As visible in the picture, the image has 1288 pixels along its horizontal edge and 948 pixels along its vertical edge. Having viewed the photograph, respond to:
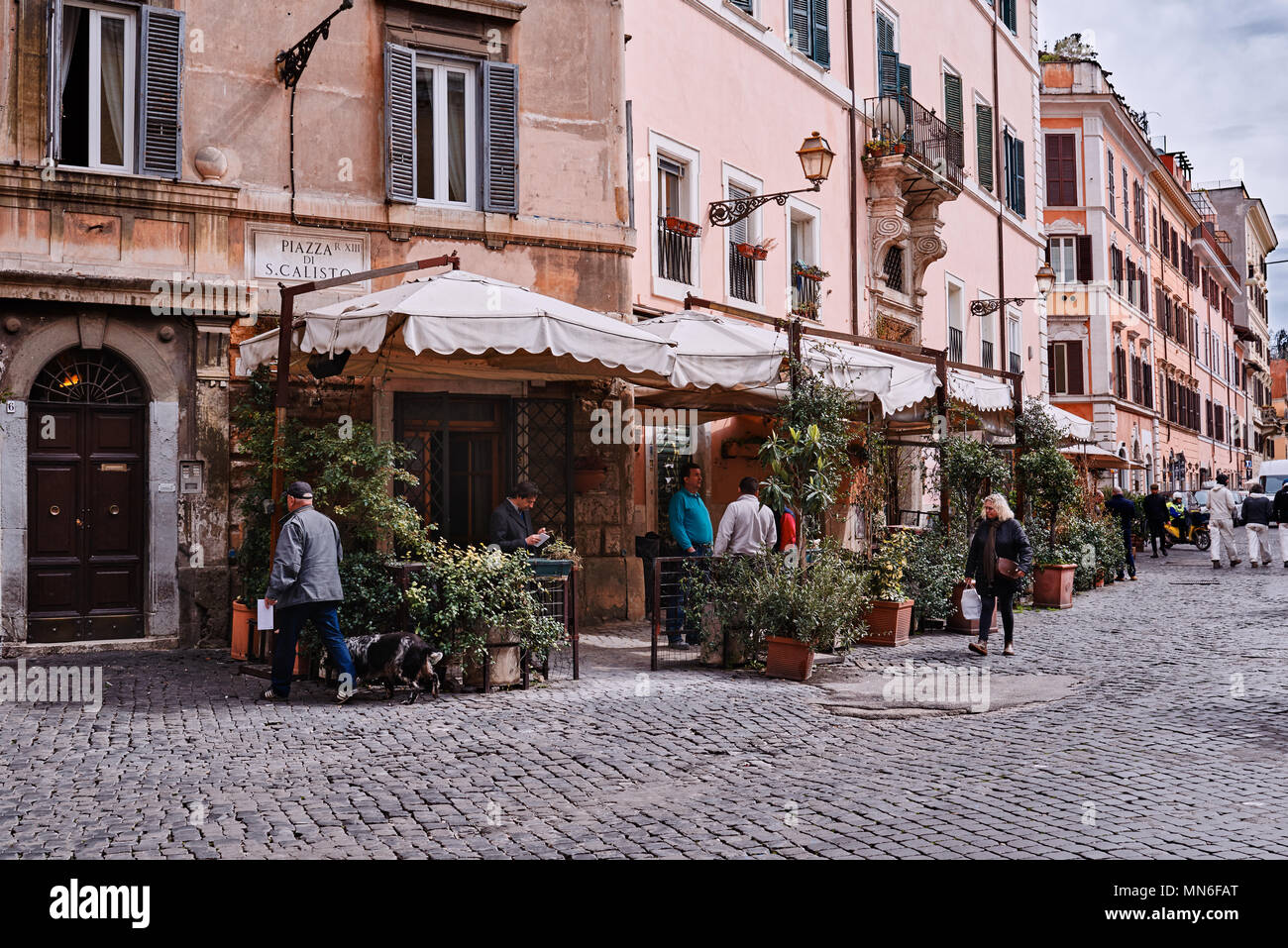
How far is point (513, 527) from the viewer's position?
1038cm

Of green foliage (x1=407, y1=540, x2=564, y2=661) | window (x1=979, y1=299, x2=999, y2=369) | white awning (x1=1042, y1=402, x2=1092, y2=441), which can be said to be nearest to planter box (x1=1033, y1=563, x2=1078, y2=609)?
white awning (x1=1042, y1=402, x2=1092, y2=441)

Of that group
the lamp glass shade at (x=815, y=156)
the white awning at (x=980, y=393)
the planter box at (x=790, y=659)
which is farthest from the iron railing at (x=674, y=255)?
the planter box at (x=790, y=659)

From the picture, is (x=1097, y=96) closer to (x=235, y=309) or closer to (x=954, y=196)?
(x=954, y=196)

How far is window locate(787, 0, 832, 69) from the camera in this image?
18.4m

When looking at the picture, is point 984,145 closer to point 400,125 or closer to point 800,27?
point 800,27

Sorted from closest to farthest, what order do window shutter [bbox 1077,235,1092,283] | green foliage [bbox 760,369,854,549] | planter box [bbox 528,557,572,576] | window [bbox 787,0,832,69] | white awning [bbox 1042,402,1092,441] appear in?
planter box [bbox 528,557,572,576] → green foliage [bbox 760,369,854,549] → white awning [bbox 1042,402,1092,441] → window [bbox 787,0,832,69] → window shutter [bbox 1077,235,1092,283]

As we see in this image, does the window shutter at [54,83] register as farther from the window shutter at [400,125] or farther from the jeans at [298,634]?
the jeans at [298,634]

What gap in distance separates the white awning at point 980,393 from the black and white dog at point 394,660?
7.55m

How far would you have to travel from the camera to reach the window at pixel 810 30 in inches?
725

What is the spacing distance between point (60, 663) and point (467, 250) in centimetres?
559

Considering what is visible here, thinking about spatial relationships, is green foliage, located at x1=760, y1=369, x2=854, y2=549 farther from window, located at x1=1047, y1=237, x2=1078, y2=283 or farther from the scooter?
window, located at x1=1047, y1=237, x2=1078, y2=283

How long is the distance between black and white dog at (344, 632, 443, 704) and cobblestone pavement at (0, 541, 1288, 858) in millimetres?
201

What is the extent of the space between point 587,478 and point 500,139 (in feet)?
12.2
